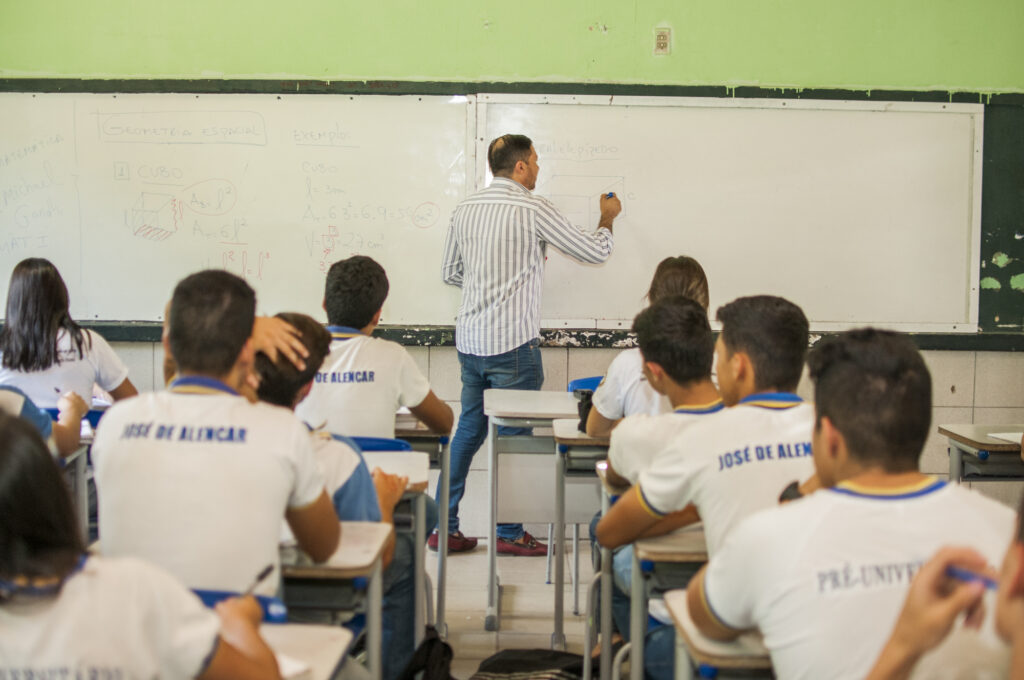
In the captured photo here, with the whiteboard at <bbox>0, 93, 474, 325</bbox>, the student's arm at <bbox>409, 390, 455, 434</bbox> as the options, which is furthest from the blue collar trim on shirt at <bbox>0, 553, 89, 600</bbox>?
the whiteboard at <bbox>0, 93, 474, 325</bbox>

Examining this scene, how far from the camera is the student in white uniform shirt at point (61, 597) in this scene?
3.12ft

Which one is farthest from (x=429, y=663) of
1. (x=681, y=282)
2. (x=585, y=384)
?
(x=681, y=282)

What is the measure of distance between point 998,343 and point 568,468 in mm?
2601

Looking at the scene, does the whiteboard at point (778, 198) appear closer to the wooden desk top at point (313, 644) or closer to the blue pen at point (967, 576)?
the wooden desk top at point (313, 644)

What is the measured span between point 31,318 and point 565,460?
186cm

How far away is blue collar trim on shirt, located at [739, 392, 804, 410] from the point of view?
168 cm

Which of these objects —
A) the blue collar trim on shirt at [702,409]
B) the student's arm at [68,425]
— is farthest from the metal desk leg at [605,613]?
the student's arm at [68,425]

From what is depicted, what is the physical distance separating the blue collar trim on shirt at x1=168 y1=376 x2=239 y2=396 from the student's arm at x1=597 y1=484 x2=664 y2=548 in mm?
798

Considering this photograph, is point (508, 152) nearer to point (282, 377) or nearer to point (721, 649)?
point (282, 377)

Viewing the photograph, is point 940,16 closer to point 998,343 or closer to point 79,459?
point 998,343

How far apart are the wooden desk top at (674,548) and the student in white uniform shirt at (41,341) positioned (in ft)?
7.22

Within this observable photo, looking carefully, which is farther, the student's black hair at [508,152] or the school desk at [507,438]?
the student's black hair at [508,152]

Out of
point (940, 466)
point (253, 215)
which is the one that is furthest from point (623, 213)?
point (940, 466)

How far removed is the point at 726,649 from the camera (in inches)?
49.8
